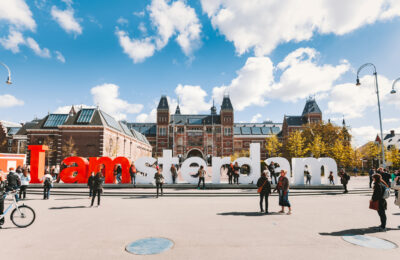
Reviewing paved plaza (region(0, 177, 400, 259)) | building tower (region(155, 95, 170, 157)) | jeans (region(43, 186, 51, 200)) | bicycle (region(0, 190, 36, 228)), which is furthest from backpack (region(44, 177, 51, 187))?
building tower (region(155, 95, 170, 157))

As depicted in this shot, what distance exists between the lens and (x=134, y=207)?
997 centimetres

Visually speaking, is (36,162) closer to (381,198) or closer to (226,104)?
(381,198)

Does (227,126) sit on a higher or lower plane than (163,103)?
lower

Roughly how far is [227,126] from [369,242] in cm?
6426

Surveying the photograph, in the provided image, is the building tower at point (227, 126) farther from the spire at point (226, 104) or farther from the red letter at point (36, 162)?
the red letter at point (36, 162)

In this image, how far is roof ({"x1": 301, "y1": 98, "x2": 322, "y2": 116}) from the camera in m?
67.1

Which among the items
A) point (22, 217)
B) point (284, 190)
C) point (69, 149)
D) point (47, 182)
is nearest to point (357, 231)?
point (284, 190)

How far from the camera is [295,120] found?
68.9 meters

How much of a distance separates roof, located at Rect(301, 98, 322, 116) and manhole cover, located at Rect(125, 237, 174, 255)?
234 ft

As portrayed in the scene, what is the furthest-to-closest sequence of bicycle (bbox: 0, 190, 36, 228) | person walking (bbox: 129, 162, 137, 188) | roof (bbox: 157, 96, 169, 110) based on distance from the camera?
roof (bbox: 157, 96, 169, 110), person walking (bbox: 129, 162, 137, 188), bicycle (bbox: 0, 190, 36, 228)

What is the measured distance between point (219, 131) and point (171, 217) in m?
62.1

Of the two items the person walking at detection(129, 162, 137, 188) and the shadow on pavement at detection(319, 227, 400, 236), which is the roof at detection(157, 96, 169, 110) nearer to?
the person walking at detection(129, 162, 137, 188)

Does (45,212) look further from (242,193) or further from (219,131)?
(219,131)

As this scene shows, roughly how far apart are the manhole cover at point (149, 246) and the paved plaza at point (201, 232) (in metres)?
0.16
